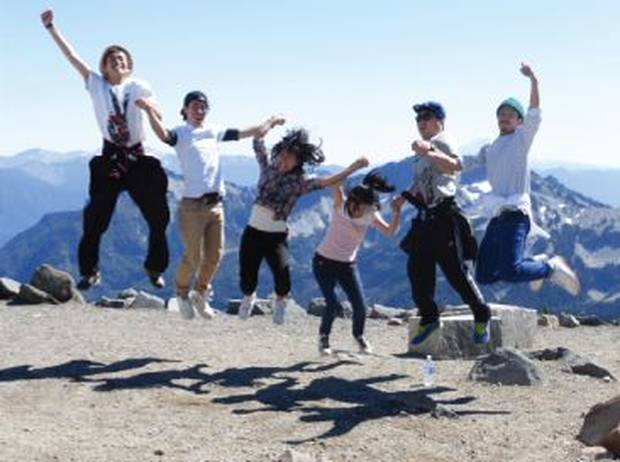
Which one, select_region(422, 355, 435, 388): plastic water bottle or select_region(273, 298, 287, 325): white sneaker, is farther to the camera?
select_region(273, 298, 287, 325): white sneaker

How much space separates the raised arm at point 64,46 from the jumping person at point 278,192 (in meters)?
2.32

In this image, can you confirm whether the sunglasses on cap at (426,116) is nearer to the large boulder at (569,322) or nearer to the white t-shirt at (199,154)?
the white t-shirt at (199,154)

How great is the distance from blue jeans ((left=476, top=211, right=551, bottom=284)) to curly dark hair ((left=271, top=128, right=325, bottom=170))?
2319 millimetres

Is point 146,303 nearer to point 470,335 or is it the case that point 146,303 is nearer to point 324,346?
point 324,346

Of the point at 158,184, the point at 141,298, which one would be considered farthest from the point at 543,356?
the point at 141,298

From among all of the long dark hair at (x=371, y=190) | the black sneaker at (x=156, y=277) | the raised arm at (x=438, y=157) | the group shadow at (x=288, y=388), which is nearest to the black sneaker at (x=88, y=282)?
the black sneaker at (x=156, y=277)

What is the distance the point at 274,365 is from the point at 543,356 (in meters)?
4.09

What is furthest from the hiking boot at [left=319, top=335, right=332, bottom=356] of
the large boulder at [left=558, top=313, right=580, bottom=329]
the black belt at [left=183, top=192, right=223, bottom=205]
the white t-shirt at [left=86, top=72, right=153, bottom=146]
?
the large boulder at [left=558, top=313, right=580, bottom=329]

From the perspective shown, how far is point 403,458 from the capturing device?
23.3 ft

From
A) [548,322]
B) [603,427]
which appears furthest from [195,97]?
[548,322]

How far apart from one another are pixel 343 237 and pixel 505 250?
232cm

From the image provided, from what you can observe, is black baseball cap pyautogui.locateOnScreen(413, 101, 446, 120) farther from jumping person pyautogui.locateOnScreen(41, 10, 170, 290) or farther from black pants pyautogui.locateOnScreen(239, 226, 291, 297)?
jumping person pyautogui.locateOnScreen(41, 10, 170, 290)

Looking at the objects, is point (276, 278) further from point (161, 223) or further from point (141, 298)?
point (141, 298)

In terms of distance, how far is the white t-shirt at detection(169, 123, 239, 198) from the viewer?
1027cm
